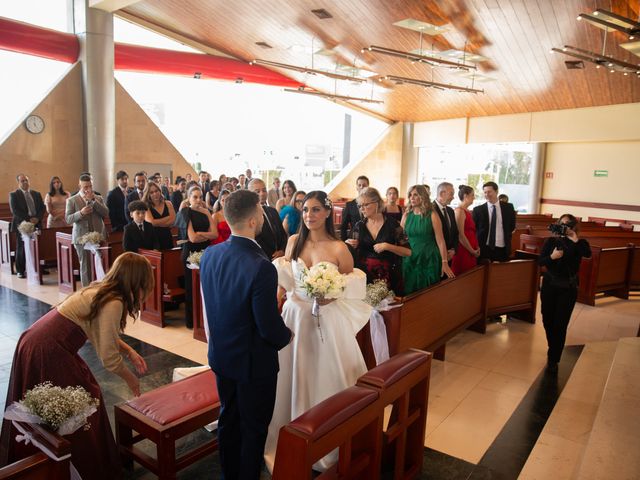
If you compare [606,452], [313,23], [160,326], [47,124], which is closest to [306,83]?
[313,23]

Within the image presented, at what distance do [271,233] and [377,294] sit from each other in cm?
186

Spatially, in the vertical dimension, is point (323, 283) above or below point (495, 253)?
above

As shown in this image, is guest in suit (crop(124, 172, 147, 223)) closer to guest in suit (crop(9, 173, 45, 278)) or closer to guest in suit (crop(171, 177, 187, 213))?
guest in suit (crop(171, 177, 187, 213))

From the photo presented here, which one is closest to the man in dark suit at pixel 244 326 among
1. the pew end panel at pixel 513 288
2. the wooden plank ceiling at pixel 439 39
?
the pew end panel at pixel 513 288

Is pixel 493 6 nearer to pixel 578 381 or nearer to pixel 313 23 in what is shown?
pixel 313 23

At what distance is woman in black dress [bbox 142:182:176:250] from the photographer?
6297mm

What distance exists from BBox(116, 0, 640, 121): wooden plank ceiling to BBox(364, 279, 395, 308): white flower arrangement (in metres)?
7.02

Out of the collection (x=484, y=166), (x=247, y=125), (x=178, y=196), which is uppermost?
(x=247, y=125)

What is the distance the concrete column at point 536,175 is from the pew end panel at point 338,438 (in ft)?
52.1

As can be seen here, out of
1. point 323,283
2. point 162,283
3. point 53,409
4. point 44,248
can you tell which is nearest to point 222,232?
point 162,283

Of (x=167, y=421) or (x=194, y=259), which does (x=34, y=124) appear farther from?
(x=167, y=421)

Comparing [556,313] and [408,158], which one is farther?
[408,158]

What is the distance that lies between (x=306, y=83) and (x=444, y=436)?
15.6 metres

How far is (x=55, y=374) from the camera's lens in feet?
8.04
